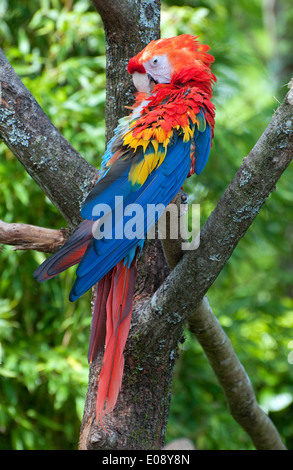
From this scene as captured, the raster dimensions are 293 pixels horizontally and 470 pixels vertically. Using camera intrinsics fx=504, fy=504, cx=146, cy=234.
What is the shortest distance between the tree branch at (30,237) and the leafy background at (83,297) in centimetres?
71

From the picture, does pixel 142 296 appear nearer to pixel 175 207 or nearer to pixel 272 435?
pixel 175 207

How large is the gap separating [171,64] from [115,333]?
0.64 meters

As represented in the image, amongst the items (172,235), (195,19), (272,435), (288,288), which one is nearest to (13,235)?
(172,235)

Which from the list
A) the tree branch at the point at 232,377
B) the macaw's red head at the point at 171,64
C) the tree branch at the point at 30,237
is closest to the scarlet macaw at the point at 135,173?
the macaw's red head at the point at 171,64

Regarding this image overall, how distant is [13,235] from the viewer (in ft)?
3.44

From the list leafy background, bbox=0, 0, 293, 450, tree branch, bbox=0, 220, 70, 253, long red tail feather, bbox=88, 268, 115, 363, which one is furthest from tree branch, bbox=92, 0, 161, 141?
leafy background, bbox=0, 0, 293, 450

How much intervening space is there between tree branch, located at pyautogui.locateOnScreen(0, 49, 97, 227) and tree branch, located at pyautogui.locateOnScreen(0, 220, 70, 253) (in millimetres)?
61

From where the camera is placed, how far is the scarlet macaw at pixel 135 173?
0.97m

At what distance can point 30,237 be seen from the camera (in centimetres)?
107

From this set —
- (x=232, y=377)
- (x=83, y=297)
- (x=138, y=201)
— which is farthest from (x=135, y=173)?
(x=83, y=297)

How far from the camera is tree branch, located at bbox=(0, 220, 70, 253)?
105 cm

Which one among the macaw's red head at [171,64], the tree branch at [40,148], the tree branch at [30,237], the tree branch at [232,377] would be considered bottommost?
the tree branch at [232,377]

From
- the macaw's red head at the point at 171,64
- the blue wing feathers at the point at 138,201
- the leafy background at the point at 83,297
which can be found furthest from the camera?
the leafy background at the point at 83,297

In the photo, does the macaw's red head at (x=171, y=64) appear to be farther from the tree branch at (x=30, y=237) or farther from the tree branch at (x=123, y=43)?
the tree branch at (x=30, y=237)
